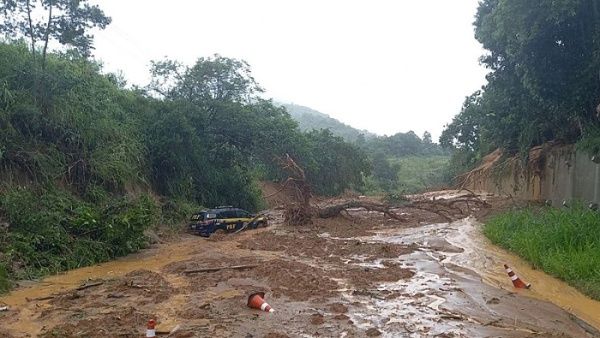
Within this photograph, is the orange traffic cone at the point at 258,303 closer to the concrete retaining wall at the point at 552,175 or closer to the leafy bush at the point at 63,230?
the leafy bush at the point at 63,230

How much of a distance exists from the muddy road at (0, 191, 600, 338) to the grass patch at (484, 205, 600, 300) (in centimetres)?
36

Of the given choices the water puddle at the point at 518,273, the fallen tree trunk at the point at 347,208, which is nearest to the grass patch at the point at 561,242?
the water puddle at the point at 518,273

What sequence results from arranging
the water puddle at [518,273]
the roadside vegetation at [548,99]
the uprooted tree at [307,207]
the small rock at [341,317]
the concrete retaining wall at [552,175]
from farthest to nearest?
the uprooted tree at [307,207], the concrete retaining wall at [552,175], the roadside vegetation at [548,99], the water puddle at [518,273], the small rock at [341,317]

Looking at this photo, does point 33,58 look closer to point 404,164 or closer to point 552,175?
point 552,175

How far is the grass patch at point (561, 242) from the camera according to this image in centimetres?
1127

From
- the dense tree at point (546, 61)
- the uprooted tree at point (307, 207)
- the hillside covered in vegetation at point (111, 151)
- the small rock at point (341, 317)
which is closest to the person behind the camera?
the small rock at point (341, 317)

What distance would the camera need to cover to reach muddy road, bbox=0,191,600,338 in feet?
25.4

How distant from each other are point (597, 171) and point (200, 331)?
16.5 metres

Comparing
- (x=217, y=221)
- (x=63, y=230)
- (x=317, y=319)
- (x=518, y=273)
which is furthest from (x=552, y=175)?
(x=63, y=230)

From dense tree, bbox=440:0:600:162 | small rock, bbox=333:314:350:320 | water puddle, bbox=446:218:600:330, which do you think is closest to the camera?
small rock, bbox=333:314:350:320

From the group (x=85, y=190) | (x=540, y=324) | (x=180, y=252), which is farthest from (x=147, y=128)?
(x=540, y=324)

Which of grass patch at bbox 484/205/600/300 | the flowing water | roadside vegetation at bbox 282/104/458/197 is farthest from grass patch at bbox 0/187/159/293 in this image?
roadside vegetation at bbox 282/104/458/197

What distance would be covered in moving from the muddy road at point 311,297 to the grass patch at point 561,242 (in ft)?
1.20

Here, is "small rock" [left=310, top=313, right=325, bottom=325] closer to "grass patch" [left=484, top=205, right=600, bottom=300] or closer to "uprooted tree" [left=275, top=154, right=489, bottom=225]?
"grass patch" [left=484, top=205, right=600, bottom=300]
